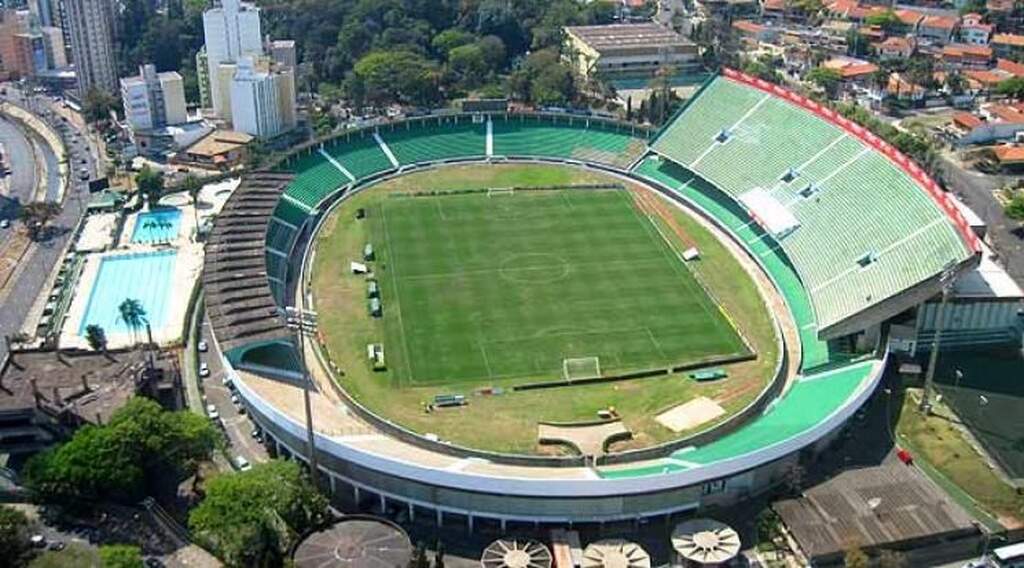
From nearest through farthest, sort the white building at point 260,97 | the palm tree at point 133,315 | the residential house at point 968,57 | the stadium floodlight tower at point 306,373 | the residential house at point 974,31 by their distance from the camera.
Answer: the stadium floodlight tower at point 306,373 < the palm tree at point 133,315 < the white building at point 260,97 < the residential house at point 968,57 < the residential house at point 974,31

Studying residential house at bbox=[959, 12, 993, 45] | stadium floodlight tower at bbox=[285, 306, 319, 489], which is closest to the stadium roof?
stadium floodlight tower at bbox=[285, 306, 319, 489]

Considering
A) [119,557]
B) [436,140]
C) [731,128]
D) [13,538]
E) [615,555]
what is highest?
[731,128]

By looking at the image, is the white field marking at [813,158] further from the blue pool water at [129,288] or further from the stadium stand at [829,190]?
the blue pool water at [129,288]

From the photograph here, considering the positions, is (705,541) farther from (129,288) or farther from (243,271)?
(129,288)

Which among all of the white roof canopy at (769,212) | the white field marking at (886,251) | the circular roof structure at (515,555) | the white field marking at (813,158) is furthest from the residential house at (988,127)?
the circular roof structure at (515,555)

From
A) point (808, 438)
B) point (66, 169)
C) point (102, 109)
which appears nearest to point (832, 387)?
point (808, 438)

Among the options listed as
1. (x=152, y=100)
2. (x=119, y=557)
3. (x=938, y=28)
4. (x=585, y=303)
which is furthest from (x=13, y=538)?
(x=938, y=28)
